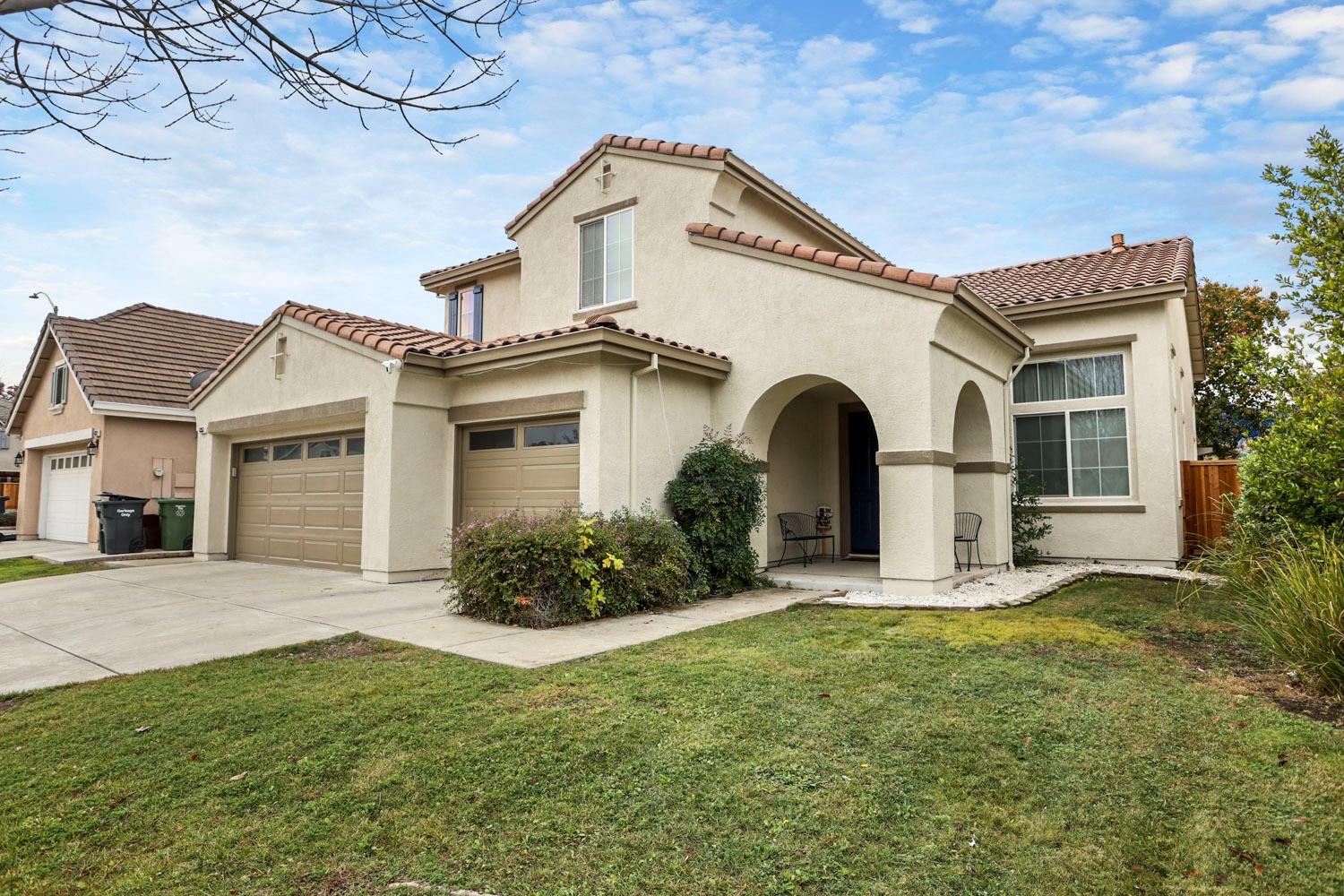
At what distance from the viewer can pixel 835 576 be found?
10844 mm

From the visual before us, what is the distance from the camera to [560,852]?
3205 mm

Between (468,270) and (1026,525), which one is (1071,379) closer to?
(1026,525)

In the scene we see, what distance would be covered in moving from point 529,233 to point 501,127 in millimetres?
9619

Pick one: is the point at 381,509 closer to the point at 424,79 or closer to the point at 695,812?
the point at 424,79

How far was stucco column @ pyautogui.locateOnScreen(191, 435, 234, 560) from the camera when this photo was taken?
14.8 metres

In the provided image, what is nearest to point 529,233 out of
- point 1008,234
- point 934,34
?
point 934,34

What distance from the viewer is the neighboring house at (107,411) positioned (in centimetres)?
1802

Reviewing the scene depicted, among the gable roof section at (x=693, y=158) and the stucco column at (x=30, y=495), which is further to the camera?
the stucco column at (x=30, y=495)

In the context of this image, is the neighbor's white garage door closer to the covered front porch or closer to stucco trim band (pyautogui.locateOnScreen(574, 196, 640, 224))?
stucco trim band (pyautogui.locateOnScreen(574, 196, 640, 224))

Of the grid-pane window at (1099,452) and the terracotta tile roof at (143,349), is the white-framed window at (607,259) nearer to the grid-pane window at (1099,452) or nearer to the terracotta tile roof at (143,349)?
the grid-pane window at (1099,452)

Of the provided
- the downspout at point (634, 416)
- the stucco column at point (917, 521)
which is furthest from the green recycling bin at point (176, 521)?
the stucco column at point (917, 521)

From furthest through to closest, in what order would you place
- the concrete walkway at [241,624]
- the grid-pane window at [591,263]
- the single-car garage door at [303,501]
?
1. the grid-pane window at [591,263]
2. the single-car garage door at [303,501]
3. the concrete walkway at [241,624]

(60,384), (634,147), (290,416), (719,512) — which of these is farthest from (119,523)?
(719,512)

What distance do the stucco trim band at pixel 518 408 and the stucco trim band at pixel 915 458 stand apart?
12.4ft
